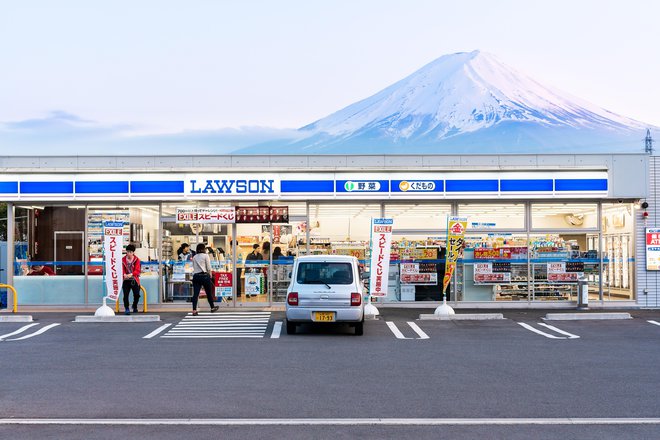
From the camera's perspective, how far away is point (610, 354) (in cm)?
1255

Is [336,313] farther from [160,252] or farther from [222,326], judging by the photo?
[160,252]

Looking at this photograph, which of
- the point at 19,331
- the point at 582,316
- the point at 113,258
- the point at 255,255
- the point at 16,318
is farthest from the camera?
the point at 255,255

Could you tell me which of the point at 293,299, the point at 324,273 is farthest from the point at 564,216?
the point at 293,299

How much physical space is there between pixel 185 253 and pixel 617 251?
11.9m

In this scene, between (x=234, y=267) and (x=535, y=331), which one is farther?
(x=234, y=267)

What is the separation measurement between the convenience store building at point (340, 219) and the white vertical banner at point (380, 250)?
161cm

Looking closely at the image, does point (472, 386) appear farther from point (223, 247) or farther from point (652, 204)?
point (652, 204)

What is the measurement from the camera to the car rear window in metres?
15.4

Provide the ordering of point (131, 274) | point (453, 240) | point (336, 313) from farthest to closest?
point (453, 240) < point (131, 274) < point (336, 313)

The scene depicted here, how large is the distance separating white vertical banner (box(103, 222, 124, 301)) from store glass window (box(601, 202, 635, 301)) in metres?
13.0

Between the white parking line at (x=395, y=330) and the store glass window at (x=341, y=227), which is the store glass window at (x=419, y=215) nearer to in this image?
the store glass window at (x=341, y=227)

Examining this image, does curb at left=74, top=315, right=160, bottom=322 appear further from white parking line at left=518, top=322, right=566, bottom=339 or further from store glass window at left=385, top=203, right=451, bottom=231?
white parking line at left=518, top=322, right=566, bottom=339

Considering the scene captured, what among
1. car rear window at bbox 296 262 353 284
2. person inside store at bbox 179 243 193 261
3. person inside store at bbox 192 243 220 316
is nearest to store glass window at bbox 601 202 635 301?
car rear window at bbox 296 262 353 284

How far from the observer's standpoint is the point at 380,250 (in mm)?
19594
